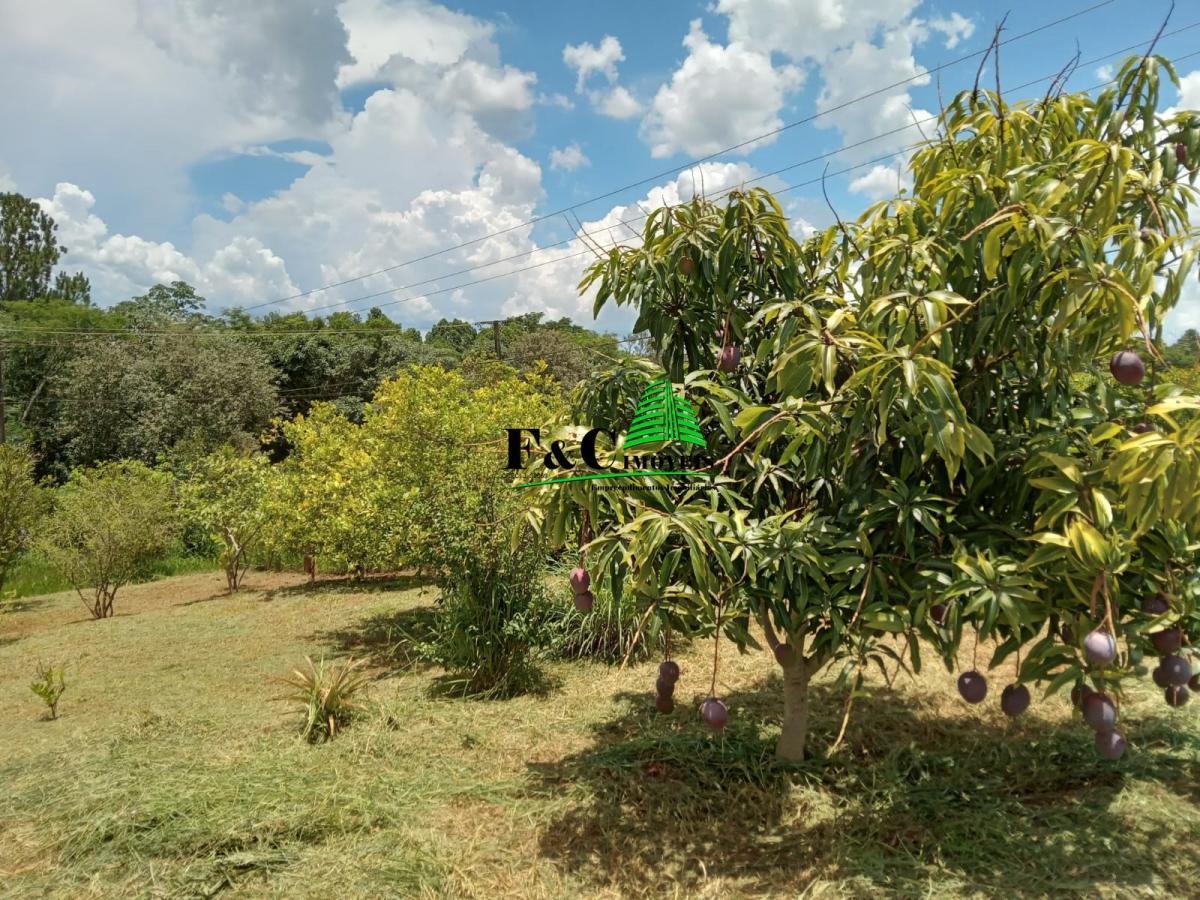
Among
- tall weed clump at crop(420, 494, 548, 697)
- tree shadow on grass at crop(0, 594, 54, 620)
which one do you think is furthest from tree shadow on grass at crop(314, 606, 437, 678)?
tree shadow on grass at crop(0, 594, 54, 620)

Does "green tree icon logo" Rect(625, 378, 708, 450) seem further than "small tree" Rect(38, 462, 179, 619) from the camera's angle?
No

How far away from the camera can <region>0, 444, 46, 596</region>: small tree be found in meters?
9.94

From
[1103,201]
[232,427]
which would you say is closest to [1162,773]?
[1103,201]

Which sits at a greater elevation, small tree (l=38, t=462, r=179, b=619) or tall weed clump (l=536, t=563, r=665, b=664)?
small tree (l=38, t=462, r=179, b=619)

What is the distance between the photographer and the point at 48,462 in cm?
2433

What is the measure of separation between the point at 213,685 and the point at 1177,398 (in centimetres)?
707

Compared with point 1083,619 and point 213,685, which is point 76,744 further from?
point 1083,619

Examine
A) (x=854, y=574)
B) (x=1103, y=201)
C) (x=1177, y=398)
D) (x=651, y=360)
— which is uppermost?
(x=1103, y=201)

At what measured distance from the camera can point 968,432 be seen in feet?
7.18

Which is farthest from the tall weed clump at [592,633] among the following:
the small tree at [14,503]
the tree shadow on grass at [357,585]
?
the small tree at [14,503]

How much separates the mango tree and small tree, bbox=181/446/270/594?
1060 cm

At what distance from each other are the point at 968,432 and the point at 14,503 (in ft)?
39.2

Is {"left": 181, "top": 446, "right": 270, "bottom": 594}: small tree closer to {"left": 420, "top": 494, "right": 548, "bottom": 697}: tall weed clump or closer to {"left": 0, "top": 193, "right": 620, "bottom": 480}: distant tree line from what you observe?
{"left": 0, "top": 193, "right": 620, "bottom": 480}: distant tree line

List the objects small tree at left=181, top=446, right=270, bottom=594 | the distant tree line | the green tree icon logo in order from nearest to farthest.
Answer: the green tree icon logo → small tree at left=181, top=446, right=270, bottom=594 → the distant tree line
